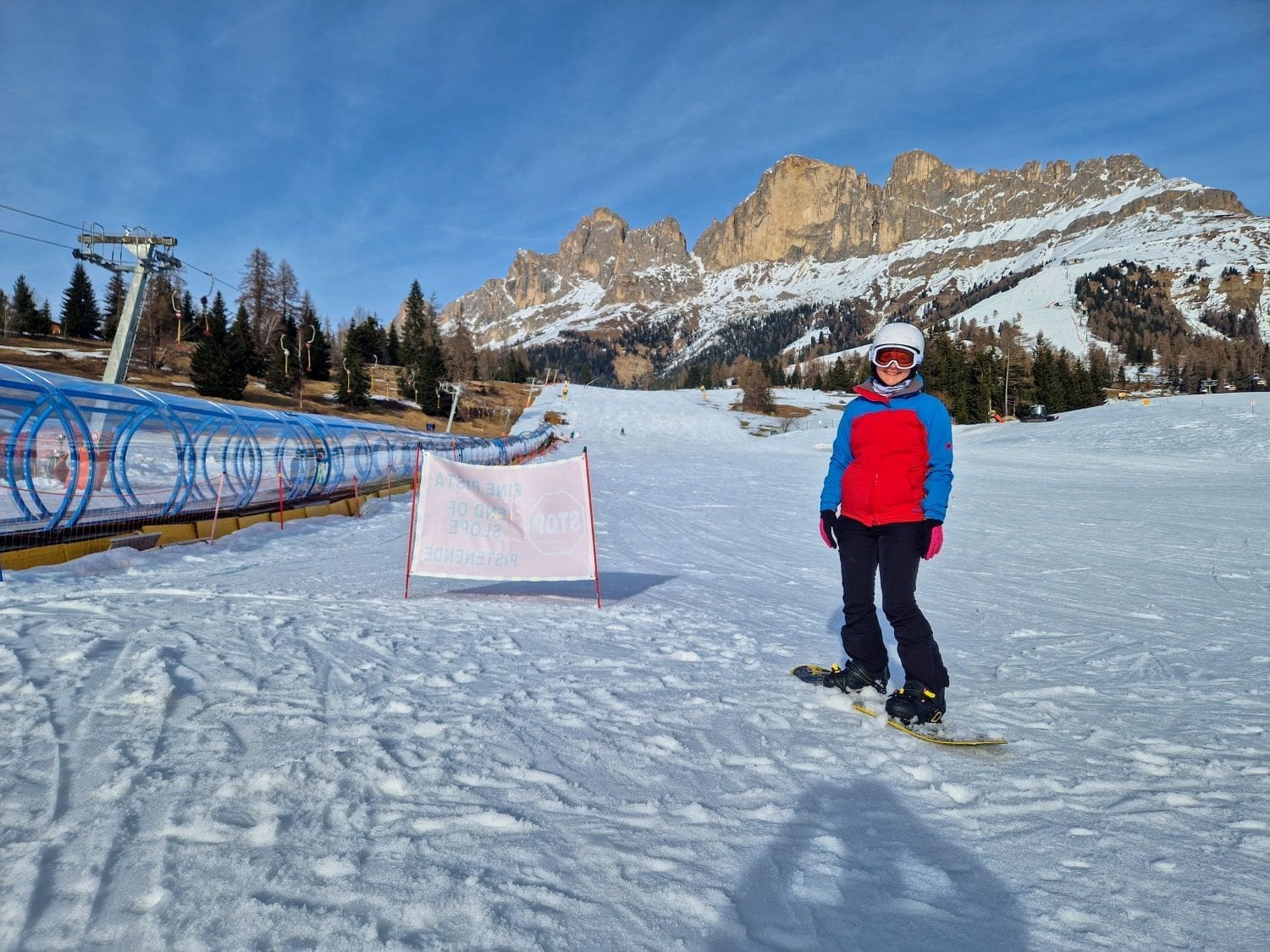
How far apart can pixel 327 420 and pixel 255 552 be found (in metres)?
6.59

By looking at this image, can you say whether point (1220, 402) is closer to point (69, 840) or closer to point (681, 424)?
point (681, 424)

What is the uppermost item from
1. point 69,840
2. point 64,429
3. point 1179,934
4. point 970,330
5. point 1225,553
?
point 970,330

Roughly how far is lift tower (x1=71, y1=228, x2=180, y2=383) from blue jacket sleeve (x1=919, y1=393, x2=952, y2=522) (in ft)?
68.5

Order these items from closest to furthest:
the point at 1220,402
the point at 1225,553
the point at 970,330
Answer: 1. the point at 1225,553
2. the point at 1220,402
3. the point at 970,330

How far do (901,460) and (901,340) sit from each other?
67 cm

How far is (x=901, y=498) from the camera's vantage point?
3.44 metres

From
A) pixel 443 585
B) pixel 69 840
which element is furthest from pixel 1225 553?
pixel 69 840

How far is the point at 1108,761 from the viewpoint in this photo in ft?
10.1

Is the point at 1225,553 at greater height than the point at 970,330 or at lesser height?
lesser

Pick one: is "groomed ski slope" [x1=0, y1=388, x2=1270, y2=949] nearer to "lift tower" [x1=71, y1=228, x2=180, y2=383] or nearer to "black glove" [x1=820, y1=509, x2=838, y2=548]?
"black glove" [x1=820, y1=509, x2=838, y2=548]

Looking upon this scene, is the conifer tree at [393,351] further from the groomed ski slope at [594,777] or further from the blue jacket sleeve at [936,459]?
the blue jacket sleeve at [936,459]

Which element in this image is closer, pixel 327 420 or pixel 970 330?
pixel 327 420

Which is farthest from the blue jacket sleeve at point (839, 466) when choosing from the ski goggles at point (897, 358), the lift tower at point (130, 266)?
the lift tower at point (130, 266)

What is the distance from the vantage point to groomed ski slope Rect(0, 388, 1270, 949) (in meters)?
1.95
